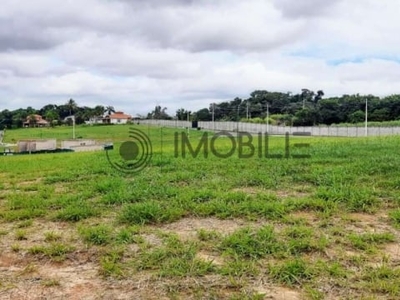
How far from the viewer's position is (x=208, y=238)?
2.81m

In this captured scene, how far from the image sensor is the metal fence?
38.2 meters

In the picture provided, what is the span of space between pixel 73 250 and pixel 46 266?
251 millimetres

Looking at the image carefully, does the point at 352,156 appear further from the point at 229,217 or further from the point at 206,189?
the point at 229,217

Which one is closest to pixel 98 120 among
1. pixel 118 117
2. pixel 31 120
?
pixel 118 117

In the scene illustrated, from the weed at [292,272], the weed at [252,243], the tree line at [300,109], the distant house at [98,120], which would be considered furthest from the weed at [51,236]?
the distant house at [98,120]

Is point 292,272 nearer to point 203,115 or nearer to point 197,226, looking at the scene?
point 197,226

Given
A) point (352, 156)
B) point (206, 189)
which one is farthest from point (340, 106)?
point (206, 189)

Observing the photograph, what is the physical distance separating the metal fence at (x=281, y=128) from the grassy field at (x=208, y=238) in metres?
34.7

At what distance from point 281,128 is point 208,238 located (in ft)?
151

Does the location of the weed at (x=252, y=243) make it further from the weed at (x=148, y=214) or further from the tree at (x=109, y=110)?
the tree at (x=109, y=110)

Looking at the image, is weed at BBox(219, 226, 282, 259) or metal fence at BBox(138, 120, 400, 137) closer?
weed at BBox(219, 226, 282, 259)

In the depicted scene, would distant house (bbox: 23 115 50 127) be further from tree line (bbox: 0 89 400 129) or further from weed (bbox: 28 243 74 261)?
weed (bbox: 28 243 74 261)

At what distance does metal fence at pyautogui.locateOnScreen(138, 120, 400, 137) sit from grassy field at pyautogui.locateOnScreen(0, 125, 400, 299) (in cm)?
3466

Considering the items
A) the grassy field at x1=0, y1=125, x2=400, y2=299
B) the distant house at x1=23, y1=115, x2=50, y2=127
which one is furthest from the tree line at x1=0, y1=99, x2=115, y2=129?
the grassy field at x1=0, y1=125, x2=400, y2=299
